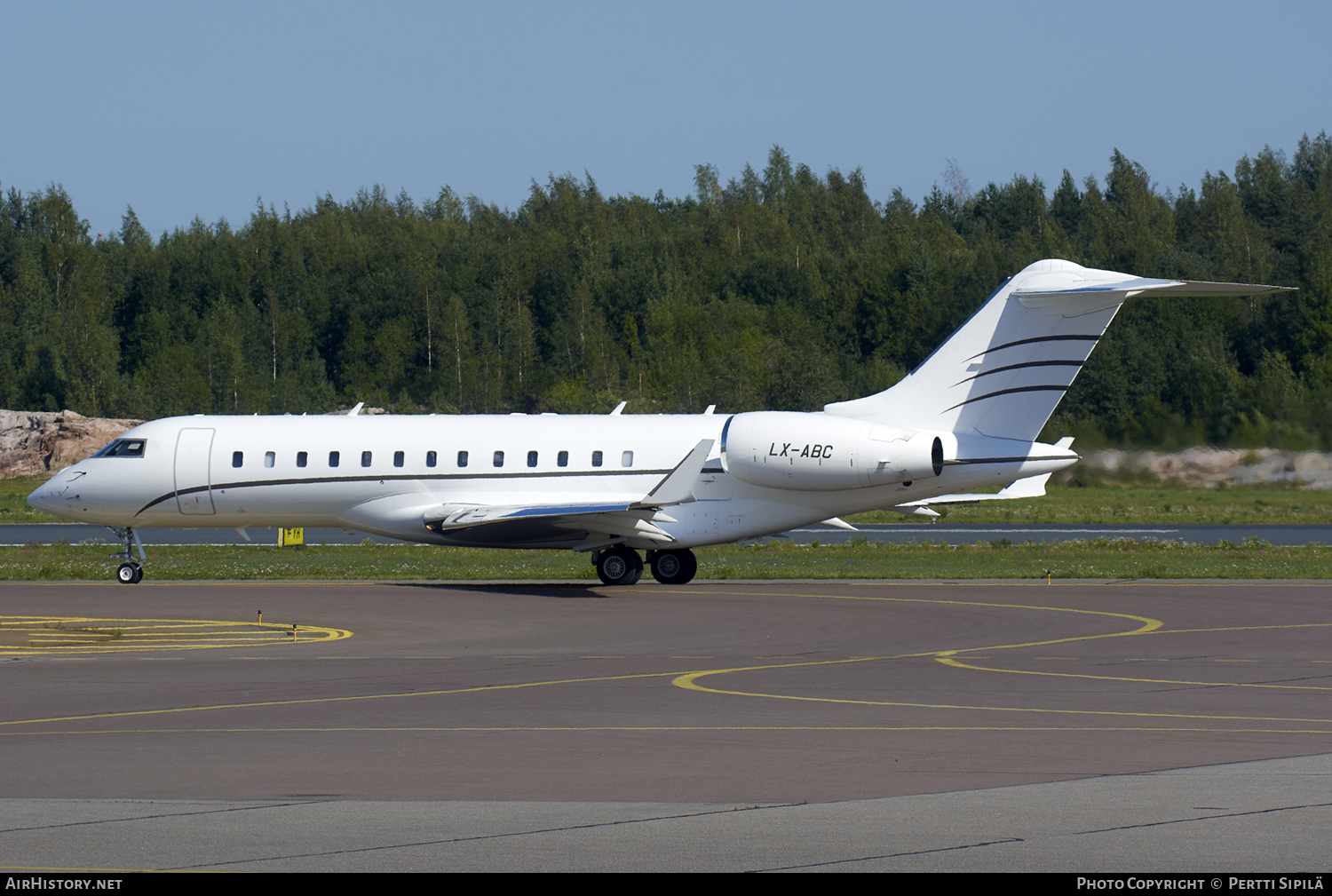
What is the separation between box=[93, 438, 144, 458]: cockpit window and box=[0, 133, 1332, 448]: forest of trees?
43727 millimetres

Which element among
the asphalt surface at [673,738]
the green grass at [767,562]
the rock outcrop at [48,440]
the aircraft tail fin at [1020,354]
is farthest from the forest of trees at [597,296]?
the asphalt surface at [673,738]

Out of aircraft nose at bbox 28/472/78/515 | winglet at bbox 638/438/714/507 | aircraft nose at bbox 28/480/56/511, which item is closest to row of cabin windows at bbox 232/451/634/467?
winglet at bbox 638/438/714/507

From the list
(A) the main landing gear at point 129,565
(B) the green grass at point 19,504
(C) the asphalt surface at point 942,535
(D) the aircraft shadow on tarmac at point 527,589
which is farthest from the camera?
(B) the green grass at point 19,504

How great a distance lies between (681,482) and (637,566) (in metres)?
2.91

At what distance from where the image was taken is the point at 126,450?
30.1m

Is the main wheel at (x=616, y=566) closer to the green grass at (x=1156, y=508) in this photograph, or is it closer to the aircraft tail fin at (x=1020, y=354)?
the aircraft tail fin at (x=1020, y=354)

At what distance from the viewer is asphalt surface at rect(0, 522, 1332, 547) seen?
136ft

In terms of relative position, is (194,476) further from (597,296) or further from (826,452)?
(597,296)

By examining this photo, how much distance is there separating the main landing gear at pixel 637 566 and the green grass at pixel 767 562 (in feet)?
4.95

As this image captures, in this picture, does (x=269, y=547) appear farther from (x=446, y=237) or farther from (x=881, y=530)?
(x=446, y=237)

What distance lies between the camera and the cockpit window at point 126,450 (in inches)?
1183

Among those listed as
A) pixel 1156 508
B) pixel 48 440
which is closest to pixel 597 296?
pixel 48 440
